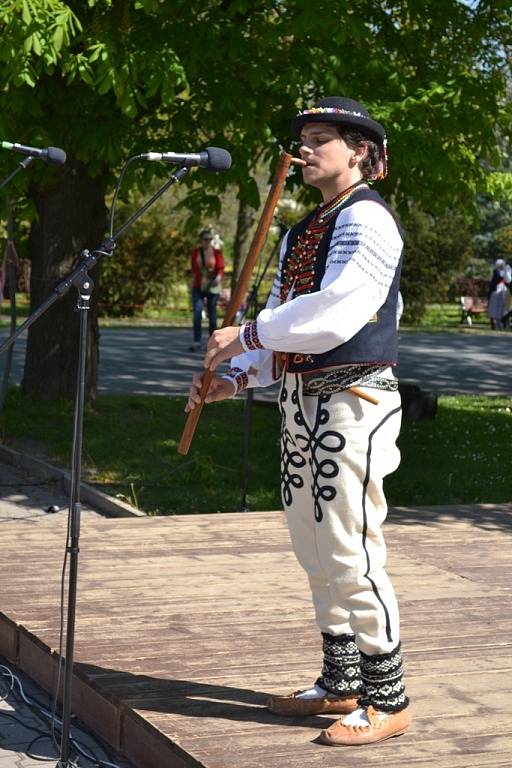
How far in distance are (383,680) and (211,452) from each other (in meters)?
7.20

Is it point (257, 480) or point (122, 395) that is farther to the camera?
point (122, 395)

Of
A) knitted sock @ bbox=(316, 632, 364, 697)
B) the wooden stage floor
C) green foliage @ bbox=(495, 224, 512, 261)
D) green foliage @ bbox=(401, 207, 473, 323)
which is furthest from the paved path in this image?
green foliage @ bbox=(495, 224, 512, 261)

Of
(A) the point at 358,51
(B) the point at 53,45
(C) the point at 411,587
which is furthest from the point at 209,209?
(C) the point at 411,587

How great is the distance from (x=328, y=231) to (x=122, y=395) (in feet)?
35.6

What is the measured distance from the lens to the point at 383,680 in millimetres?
4500

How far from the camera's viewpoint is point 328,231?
4477mm

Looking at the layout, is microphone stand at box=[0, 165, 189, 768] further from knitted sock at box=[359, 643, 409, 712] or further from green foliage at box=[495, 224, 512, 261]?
green foliage at box=[495, 224, 512, 261]

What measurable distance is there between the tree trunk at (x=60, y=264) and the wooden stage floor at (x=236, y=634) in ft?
17.7

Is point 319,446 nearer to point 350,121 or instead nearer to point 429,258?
point 350,121

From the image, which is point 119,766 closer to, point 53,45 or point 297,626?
point 297,626

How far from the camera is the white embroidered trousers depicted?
4402mm

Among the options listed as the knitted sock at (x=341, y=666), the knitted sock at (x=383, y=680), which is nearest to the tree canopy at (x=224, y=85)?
the knitted sock at (x=341, y=666)


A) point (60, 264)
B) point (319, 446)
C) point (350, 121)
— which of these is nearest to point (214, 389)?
point (319, 446)

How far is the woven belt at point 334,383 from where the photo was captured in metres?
4.43
